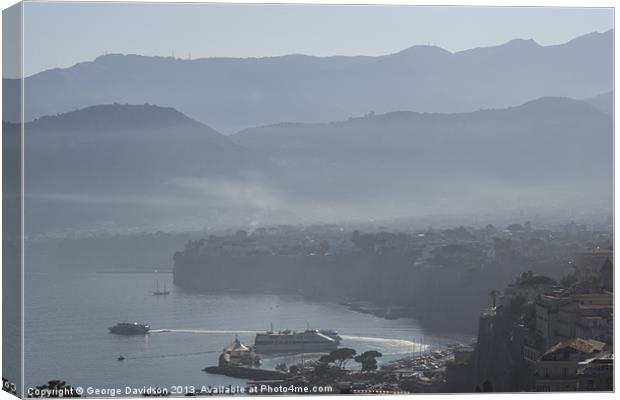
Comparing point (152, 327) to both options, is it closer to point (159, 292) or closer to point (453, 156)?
point (159, 292)

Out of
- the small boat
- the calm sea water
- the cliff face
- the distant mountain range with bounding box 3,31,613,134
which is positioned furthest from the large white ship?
the distant mountain range with bounding box 3,31,613,134

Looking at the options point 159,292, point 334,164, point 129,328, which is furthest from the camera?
point 334,164

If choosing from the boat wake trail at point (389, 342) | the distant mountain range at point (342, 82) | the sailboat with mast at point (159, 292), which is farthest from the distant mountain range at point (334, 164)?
the boat wake trail at point (389, 342)

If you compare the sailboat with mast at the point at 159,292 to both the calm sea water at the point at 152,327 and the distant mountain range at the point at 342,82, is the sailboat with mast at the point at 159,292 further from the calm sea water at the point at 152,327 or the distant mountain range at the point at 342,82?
the distant mountain range at the point at 342,82

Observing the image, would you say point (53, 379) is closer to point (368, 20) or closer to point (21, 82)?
point (21, 82)

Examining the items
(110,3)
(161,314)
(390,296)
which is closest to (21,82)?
(110,3)

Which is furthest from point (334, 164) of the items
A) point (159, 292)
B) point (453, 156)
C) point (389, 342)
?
point (159, 292)

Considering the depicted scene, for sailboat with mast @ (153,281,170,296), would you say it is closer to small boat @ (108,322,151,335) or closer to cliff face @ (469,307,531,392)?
small boat @ (108,322,151,335)

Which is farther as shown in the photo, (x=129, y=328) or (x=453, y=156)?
(x=453, y=156)
